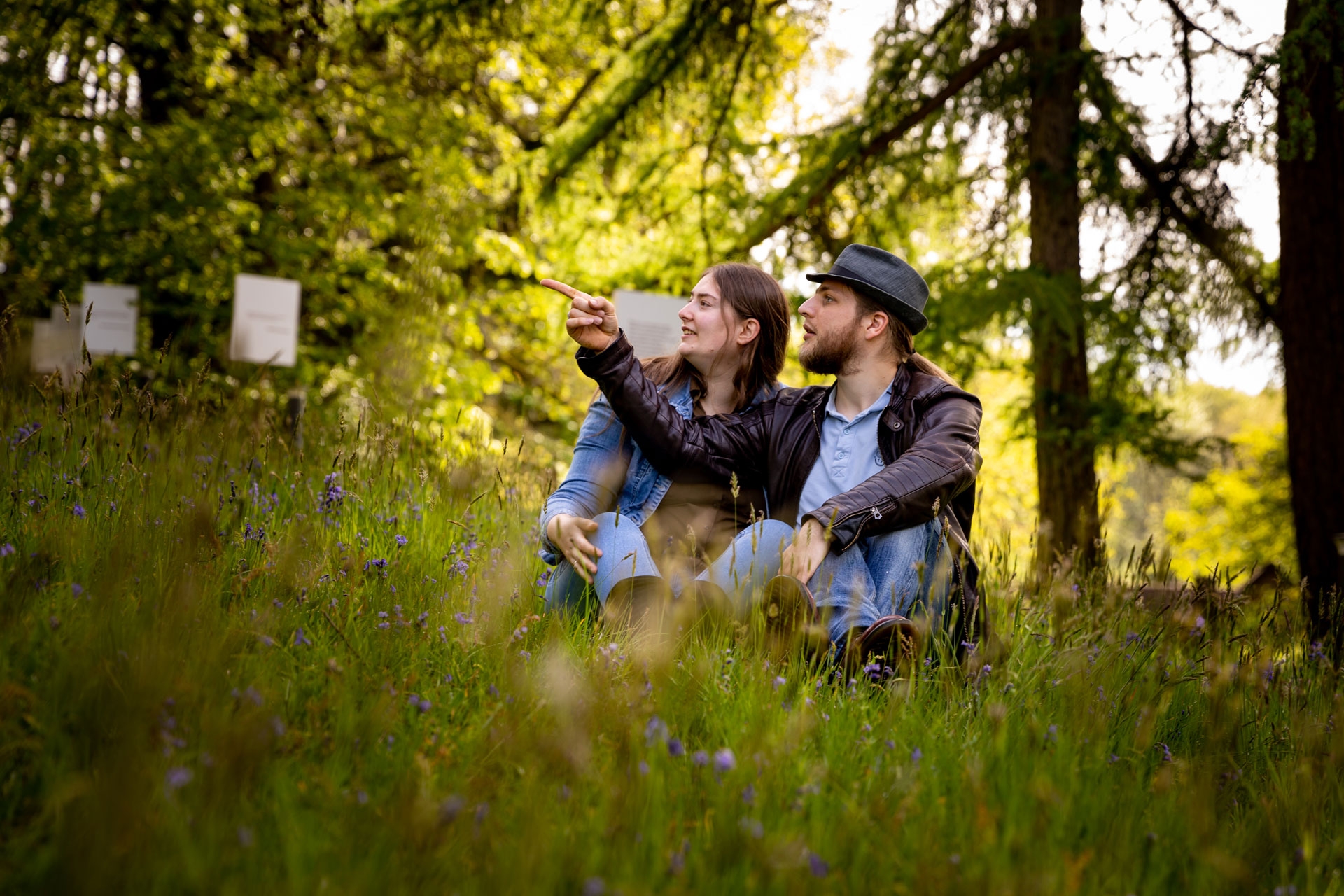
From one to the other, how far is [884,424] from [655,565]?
0.99m

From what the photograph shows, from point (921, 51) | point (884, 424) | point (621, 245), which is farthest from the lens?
point (621, 245)

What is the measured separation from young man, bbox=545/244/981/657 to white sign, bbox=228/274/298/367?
5.44m

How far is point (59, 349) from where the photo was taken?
6051 millimetres

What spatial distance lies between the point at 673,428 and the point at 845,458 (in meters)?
0.62

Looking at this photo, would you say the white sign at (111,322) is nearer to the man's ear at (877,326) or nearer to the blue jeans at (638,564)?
the blue jeans at (638,564)

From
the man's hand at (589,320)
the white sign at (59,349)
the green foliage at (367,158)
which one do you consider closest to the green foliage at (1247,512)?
the green foliage at (367,158)

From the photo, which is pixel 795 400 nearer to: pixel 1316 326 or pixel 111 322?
pixel 1316 326

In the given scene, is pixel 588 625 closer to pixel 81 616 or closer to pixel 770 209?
pixel 81 616

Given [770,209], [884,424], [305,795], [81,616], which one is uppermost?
[770,209]

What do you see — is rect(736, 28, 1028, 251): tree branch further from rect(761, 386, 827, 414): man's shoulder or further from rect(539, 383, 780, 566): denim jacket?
rect(539, 383, 780, 566): denim jacket

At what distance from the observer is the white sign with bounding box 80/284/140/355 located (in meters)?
8.24

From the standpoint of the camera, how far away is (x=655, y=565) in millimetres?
2768

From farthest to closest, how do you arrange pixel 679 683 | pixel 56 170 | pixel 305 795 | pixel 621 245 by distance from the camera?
pixel 56 170 < pixel 621 245 < pixel 679 683 < pixel 305 795

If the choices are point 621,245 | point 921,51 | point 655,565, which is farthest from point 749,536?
point 621,245
